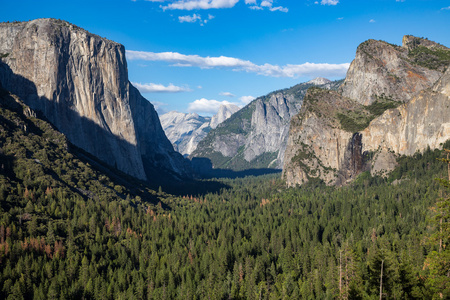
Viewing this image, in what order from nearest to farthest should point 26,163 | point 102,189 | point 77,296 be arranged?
point 77,296 → point 26,163 → point 102,189

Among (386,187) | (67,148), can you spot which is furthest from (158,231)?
(386,187)

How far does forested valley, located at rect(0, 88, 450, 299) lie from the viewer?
86812 millimetres

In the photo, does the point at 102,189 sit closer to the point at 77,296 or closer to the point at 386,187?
the point at 77,296

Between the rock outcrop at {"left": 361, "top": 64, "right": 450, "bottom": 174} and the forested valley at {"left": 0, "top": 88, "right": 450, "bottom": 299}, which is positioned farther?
the rock outcrop at {"left": 361, "top": 64, "right": 450, "bottom": 174}

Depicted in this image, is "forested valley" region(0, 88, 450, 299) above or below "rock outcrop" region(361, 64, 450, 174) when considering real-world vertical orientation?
below

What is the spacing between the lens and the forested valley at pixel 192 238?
86812 mm

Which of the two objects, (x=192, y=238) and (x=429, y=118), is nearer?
(x=192, y=238)

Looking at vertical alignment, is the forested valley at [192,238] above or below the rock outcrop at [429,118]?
below

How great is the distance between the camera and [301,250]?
119 metres

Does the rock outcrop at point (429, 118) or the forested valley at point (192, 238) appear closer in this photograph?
the forested valley at point (192, 238)

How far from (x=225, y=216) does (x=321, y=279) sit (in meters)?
77.0

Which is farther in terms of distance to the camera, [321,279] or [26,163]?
[26,163]

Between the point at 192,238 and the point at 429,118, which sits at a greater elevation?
the point at 429,118

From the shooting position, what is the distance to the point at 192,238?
13275 cm
